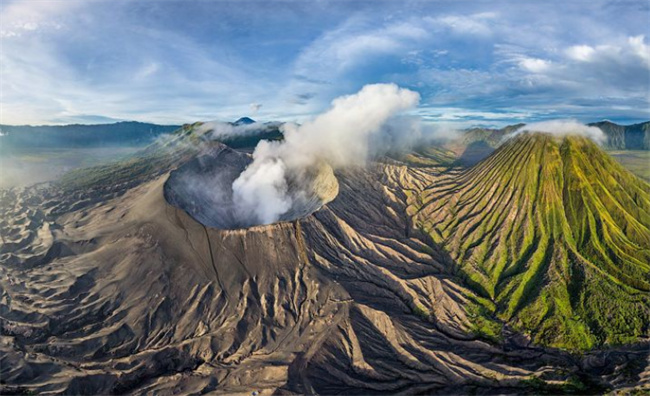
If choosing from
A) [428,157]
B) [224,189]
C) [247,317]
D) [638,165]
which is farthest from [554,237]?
[638,165]

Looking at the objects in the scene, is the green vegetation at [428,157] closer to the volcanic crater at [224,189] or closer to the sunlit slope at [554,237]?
the sunlit slope at [554,237]

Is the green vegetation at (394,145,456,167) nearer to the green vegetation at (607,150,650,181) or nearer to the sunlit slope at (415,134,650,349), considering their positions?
the sunlit slope at (415,134,650,349)

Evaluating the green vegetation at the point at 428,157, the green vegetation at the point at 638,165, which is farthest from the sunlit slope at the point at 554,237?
the green vegetation at the point at 638,165

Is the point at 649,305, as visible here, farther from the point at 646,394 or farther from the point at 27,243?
the point at 27,243

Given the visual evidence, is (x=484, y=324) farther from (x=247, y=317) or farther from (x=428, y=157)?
(x=428, y=157)

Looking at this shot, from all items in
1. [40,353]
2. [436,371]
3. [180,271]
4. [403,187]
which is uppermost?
[403,187]

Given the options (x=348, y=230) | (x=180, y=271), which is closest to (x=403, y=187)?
(x=348, y=230)
